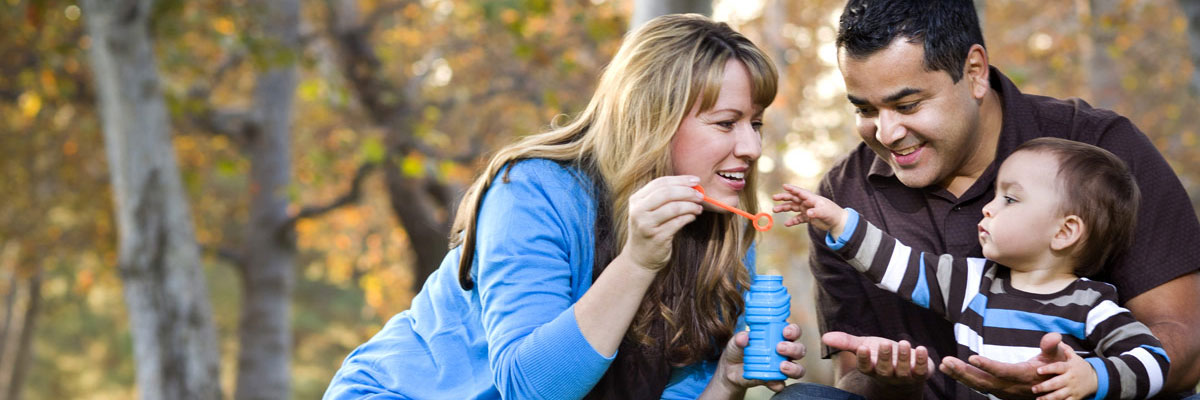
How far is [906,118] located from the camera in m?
2.96

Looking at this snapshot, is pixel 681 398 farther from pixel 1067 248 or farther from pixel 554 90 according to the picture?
pixel 554 90

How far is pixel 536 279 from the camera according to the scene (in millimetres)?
2682

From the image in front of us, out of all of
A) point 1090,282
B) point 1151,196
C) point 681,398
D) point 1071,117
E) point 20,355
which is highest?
point 1071,117

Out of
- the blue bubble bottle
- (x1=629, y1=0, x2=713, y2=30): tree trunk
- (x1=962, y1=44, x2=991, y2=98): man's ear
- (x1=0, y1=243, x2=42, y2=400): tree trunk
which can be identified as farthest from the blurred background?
(x1=0, y1=243, x2=42, y2=400): tree trunk

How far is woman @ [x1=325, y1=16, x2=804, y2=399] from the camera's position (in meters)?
2.62

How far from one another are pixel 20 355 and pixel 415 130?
47.2 feet

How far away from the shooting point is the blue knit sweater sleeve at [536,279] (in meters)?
2.59

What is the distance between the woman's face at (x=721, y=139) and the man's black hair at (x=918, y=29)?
0.34 m

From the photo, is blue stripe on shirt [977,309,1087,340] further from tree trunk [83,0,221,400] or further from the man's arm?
tree trunk [83,0,221,400]

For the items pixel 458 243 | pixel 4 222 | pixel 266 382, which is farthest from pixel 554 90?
pixel 458 243

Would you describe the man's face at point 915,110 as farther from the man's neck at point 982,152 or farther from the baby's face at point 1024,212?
the baby's face at point 1024,212

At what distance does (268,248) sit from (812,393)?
9.44 m

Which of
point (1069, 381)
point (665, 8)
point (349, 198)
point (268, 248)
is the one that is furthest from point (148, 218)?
point (1069, 381)

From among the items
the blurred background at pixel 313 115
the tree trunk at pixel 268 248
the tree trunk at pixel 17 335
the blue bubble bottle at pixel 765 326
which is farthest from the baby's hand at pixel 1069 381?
the tree trunk at pixel 17 335
